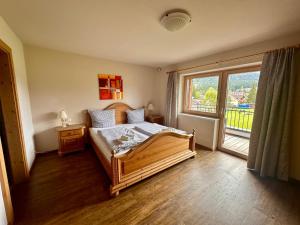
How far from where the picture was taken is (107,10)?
4.62 ft

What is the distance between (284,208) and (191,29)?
2.55 meters

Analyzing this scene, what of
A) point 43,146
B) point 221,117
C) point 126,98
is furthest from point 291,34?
point 43,146

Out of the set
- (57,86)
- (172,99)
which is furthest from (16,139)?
(172,99)

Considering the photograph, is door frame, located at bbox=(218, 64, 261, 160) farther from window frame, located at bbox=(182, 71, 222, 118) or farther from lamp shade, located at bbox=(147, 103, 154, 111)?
lamp shade, located at bbox=(147, 103, 154, 111)

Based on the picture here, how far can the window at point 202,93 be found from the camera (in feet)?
10.4

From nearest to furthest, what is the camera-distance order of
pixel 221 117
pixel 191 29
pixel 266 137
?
pixel 191 29
pixel 266 137
pixel 221 117

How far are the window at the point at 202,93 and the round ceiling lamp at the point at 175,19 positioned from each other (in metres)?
1.97

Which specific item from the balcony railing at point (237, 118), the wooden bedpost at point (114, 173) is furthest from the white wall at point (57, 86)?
the balcony railing at point (237, 118)

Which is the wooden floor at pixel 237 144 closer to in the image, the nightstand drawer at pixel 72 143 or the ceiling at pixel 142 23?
the ceiling at pixel 142 23

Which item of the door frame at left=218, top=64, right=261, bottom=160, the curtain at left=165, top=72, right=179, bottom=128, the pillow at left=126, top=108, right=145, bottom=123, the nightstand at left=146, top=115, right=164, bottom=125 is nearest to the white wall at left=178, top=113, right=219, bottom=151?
the door frame at left=218, top=64, right=261, bottom=160

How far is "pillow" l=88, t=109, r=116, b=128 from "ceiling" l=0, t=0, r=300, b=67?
4.65ft

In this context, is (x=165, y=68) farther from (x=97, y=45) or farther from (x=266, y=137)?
(x=266, y=137)

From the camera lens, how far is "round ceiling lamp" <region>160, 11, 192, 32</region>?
142 cm

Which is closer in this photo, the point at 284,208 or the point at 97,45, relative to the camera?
the point at 284,208
